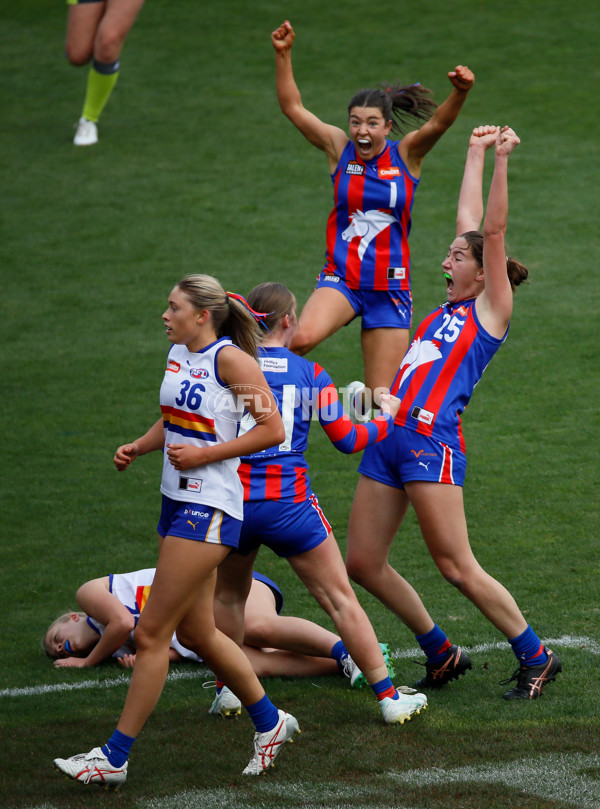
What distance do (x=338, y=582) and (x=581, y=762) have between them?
113cm

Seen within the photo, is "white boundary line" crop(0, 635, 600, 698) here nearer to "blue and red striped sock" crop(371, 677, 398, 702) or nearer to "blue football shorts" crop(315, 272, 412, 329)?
"blue and red striped sock" crop(371, 677, 398, 702)

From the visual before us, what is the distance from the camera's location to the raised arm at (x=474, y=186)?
211 inches

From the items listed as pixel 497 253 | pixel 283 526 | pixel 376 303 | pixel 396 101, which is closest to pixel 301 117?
pixel 396 101

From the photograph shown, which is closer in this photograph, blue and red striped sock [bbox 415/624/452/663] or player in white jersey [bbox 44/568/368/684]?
blue and red striped sock [bbox 415/624/452/663]

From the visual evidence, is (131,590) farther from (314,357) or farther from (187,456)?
(314,357)

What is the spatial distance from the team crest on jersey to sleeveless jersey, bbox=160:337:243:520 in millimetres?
2863

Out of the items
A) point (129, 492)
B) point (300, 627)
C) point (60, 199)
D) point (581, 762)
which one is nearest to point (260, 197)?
point (60, 199)

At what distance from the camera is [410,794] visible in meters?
3.75

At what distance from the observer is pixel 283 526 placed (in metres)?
4.38

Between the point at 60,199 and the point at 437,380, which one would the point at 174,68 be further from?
the point at 437,380

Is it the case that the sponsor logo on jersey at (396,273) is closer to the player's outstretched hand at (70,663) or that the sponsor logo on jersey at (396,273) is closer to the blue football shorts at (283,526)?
the blue football shorts at (283,526)

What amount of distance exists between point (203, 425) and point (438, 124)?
3114 millimetres

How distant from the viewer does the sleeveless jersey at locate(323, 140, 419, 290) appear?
21.6 ft

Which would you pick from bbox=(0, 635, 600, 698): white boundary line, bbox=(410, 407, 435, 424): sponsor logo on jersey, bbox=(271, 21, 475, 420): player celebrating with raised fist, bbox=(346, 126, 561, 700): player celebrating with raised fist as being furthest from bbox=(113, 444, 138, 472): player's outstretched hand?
bbox=(271, 21, 475, 420): player celebrating with raised fist
